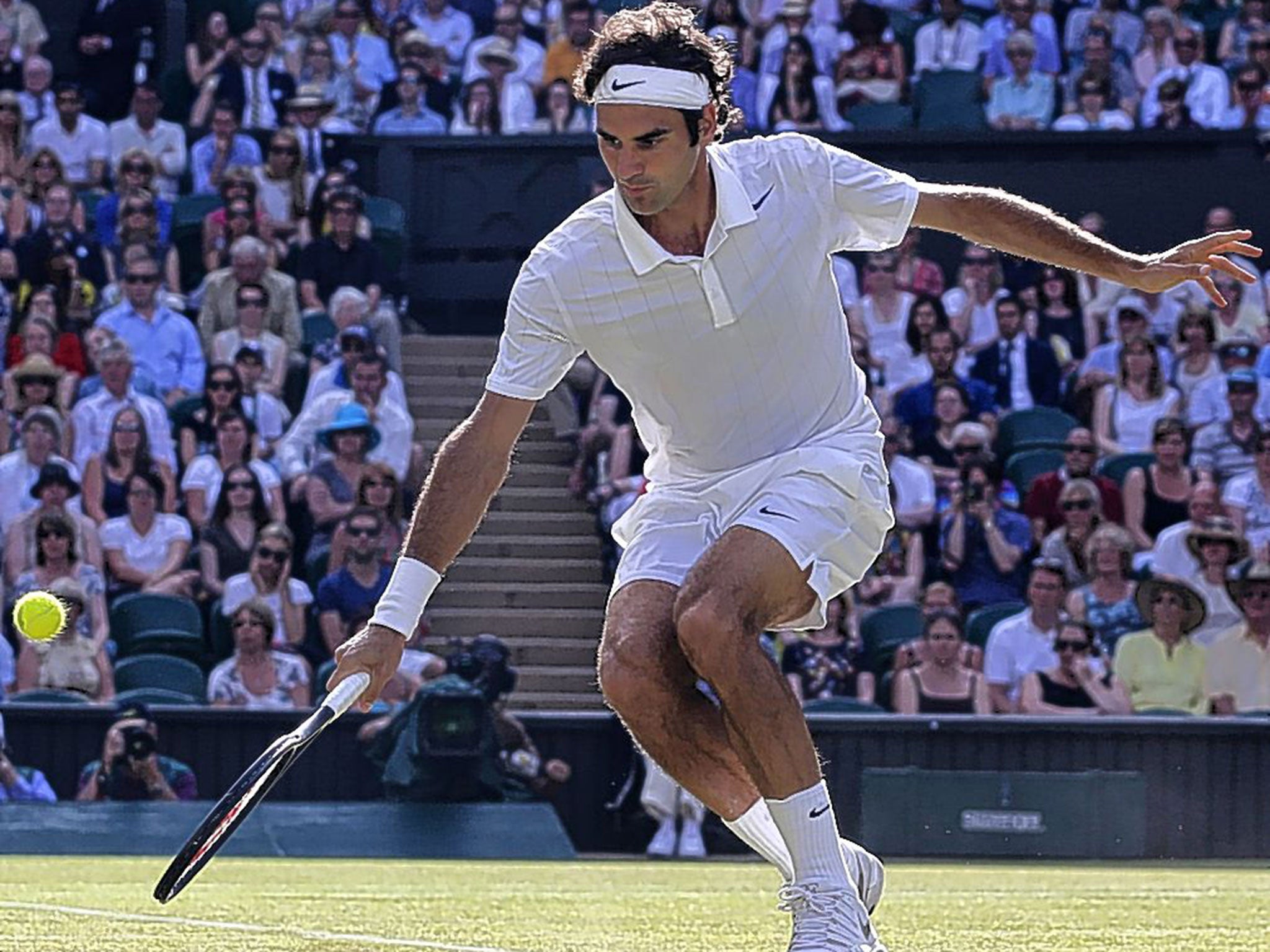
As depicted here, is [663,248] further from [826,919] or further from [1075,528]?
[1075,528]

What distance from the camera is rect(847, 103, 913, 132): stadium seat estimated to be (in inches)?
668

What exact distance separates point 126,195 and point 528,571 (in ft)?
12.2

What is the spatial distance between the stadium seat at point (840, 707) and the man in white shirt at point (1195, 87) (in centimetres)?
617

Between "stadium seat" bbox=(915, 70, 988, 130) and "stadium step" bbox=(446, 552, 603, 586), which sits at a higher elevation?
"stadium seat" bbox=(915, 70, 988, 130)

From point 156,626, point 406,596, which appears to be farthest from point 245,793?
point 156,626

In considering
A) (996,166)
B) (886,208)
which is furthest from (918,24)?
(886,208)

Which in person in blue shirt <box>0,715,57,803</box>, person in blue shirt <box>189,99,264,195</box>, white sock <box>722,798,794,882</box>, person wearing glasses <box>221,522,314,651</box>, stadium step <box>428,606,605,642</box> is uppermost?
person in blue shirt <box>189,99,264,195</box>

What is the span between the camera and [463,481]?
5445mm

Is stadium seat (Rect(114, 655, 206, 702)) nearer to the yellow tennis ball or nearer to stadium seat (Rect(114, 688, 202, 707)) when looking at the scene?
stadium seat (Rect(114, 688, 202, 707))

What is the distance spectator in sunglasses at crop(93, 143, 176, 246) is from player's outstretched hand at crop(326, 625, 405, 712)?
447 inches

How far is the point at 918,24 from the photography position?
58.0 feet

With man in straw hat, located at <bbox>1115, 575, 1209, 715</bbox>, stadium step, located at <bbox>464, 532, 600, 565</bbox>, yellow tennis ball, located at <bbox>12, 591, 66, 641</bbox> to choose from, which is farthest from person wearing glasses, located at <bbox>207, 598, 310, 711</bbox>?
man in straw hat, located at <bbox>1115, 575, 1209, 715</bbox>

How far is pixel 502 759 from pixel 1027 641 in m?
2.88

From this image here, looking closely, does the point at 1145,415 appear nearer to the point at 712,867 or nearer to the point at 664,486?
the point at 712,867
